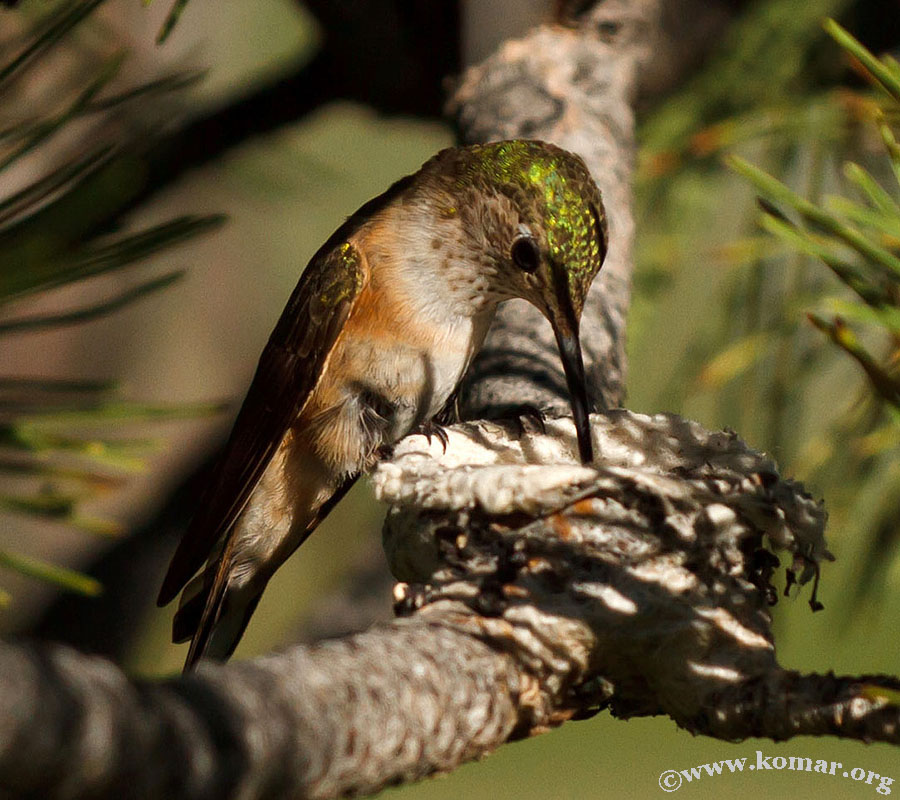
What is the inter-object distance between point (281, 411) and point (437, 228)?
22.5 inches

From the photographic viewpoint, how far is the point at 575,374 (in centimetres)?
206

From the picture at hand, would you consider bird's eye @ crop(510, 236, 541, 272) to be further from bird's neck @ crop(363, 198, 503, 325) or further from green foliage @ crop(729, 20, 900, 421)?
green foliage @ crop(729, 20, 900, 421)

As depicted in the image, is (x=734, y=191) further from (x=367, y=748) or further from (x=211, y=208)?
(x=367, y=748)

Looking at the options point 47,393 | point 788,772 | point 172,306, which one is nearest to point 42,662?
point 47,393

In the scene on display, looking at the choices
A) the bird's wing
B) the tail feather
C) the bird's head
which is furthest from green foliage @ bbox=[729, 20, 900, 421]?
the tail feather

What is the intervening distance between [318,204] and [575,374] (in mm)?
2330

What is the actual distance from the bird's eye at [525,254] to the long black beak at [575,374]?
0.22 metres

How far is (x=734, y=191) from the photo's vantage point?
3.26 meters

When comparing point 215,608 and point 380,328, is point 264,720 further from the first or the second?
point 215,608

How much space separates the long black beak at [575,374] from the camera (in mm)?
1985

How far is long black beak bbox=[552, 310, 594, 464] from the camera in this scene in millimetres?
1985

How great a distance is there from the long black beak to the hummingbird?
6.9 inches

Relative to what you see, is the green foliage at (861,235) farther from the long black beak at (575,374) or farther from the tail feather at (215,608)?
the tail feather at (215,608)

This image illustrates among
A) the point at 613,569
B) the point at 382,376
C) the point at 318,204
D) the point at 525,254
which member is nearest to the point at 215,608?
the point at 382,376
